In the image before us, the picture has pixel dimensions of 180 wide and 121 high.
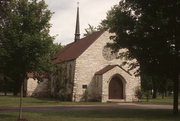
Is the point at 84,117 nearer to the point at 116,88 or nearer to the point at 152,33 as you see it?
the point at 152,33

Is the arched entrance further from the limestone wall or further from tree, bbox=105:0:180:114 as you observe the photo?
tree, bbox=105:0:180:114

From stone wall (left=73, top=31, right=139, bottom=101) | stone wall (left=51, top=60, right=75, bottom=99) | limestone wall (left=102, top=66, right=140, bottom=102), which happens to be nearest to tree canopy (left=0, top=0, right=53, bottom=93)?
stone wall (left=51, top=60, right=75, bottom=99)

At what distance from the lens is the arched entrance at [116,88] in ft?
135

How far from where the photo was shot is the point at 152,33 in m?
20.3

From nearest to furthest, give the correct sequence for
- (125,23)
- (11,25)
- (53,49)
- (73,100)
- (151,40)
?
(11,25) < (53,49) < (151,40) < (125,23) < (73,100)

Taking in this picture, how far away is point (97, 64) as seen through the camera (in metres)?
42.7

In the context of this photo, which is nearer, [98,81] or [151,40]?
[151,40]

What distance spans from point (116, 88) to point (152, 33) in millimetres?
21881

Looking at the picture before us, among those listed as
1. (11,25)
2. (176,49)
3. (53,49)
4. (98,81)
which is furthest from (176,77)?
(98,81)

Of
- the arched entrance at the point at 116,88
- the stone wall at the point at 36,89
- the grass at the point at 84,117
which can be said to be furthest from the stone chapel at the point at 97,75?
the grass at the point at 84,117

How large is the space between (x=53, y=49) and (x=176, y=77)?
960cm

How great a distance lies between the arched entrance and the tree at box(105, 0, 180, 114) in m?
18.5

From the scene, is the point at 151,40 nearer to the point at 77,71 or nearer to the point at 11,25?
the point at 11,25

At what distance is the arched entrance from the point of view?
41.1 metres
